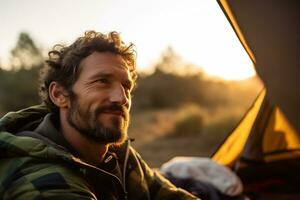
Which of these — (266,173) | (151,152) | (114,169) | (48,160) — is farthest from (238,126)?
(151,152)

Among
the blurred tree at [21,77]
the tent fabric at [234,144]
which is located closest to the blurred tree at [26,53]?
the blurred tree at [21,77]

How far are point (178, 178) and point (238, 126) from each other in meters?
0.97

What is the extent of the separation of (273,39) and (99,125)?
963 millimetres

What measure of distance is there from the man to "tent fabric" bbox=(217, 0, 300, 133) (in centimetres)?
62

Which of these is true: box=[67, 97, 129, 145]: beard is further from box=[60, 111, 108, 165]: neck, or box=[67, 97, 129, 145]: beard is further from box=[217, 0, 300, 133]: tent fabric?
box=[217, 0, 300, 133]: tent fabric

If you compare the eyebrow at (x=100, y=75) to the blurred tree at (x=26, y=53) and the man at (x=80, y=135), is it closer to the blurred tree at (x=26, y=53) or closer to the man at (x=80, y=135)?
the man at (x=80, y=135)

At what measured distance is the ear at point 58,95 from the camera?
2162 millimetres

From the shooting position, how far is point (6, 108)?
1709cm

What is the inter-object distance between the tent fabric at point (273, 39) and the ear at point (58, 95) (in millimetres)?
926

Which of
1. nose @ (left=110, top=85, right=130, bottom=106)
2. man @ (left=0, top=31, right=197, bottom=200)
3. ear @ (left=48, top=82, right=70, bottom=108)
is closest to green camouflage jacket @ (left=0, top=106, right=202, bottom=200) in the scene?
man @ (left=0, top=31, right=197, bottom=200)

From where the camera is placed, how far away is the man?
1681 mm

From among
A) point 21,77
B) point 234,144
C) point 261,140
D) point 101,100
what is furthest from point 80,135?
point 21,77

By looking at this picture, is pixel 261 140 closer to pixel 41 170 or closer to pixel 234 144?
pixel 234 144

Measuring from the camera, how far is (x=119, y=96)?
2.05 m
